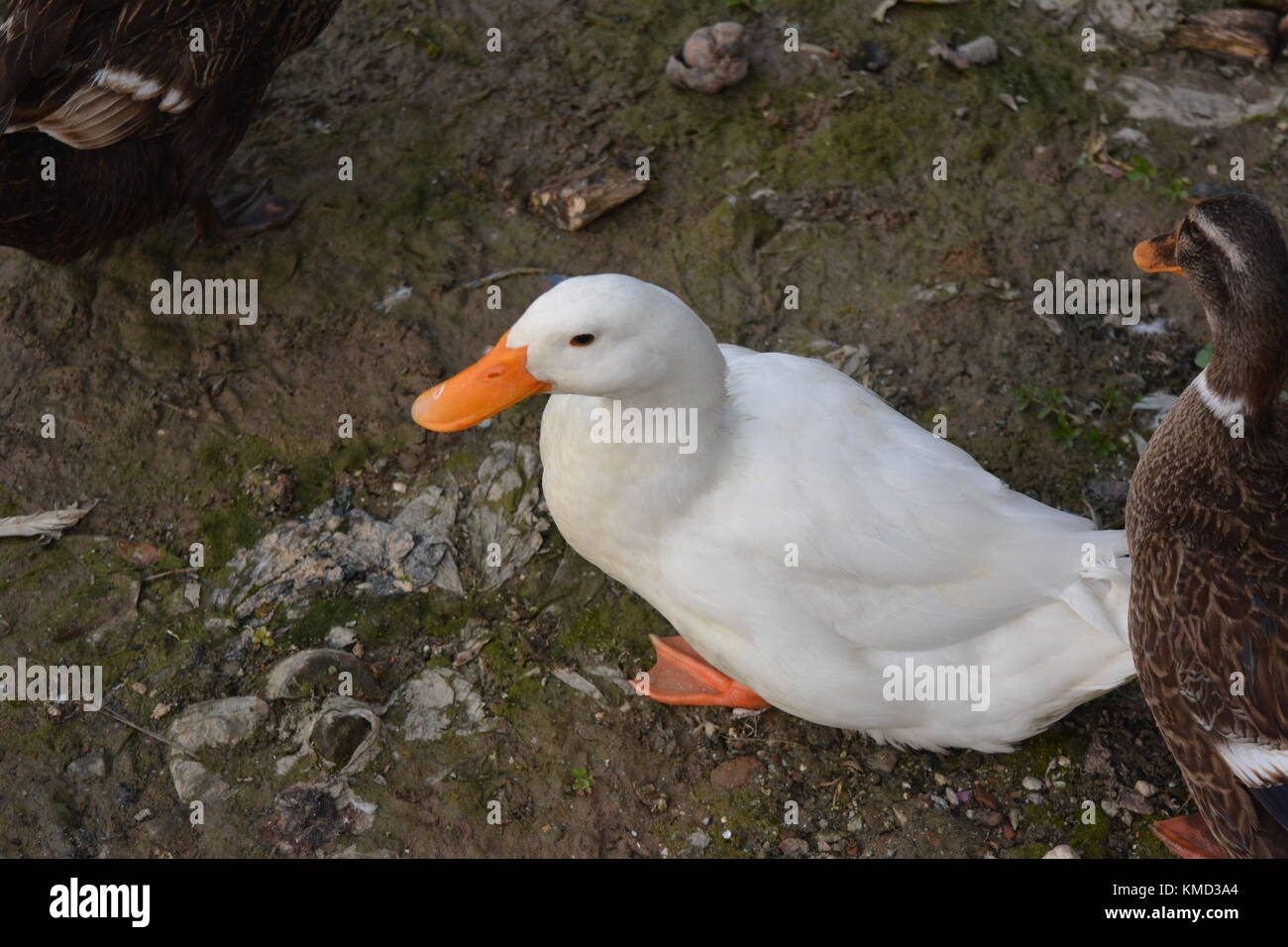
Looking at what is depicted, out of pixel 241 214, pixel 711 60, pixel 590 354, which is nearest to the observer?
pixel 590 354

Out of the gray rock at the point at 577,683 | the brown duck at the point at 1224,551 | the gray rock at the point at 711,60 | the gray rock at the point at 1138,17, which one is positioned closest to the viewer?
the brown duck at the point at 1224,551

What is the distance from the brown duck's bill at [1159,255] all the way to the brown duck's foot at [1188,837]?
5.24 feet

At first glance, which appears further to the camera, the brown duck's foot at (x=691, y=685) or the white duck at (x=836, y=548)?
the brown duck's foot at (x=691, y=685)

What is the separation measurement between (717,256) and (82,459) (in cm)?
253

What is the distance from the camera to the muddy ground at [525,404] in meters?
3.19

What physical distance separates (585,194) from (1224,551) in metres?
2.74

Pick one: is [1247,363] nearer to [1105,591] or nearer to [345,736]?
[1105,591]

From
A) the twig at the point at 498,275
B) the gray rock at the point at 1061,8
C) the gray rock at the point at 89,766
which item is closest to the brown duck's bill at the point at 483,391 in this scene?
the gray rock at the point at 89,766

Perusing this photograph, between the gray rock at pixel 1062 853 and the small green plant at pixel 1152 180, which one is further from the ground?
the small green plant at pixel 1152 180

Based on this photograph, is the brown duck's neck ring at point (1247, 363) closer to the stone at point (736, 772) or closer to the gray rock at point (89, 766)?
the stone at point (736, 772)

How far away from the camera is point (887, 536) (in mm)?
2895

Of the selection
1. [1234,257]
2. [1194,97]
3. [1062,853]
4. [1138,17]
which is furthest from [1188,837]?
[1138,17]

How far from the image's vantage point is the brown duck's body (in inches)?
143

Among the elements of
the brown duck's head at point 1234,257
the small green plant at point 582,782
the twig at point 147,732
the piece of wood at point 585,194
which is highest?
the brown duck's head at point 1234,257
